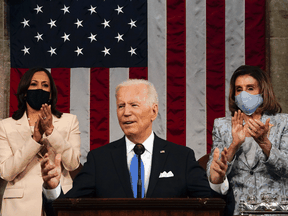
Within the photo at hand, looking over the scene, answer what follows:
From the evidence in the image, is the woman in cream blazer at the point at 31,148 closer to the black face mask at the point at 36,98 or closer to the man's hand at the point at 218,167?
the black face mask at the point at 36,98

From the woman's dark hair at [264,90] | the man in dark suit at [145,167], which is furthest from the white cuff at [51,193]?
the woman's dark hair at [264,90]

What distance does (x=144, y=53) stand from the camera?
205 inches

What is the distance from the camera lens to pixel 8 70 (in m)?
5.37

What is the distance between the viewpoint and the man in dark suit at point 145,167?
248 centimetres

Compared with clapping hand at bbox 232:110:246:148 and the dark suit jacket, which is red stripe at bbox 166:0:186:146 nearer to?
clapping hand at bbox 232:110:246:148

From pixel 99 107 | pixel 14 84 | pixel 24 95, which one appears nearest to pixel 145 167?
pixel 24 95

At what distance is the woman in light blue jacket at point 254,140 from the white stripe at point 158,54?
5.69ft

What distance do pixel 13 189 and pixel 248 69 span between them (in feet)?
7.13

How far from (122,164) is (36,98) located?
1377 millimetres

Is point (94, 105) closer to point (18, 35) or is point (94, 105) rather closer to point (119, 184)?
point (18, 35)

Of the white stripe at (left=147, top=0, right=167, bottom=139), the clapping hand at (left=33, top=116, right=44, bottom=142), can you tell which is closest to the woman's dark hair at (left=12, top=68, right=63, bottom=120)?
the clapping hand at (left=33, top=116, right=44, bottom=142)

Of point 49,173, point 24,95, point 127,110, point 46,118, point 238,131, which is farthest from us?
point 24,95

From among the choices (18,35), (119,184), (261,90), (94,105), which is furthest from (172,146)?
(18,35)

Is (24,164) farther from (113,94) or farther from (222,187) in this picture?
(113,94)
